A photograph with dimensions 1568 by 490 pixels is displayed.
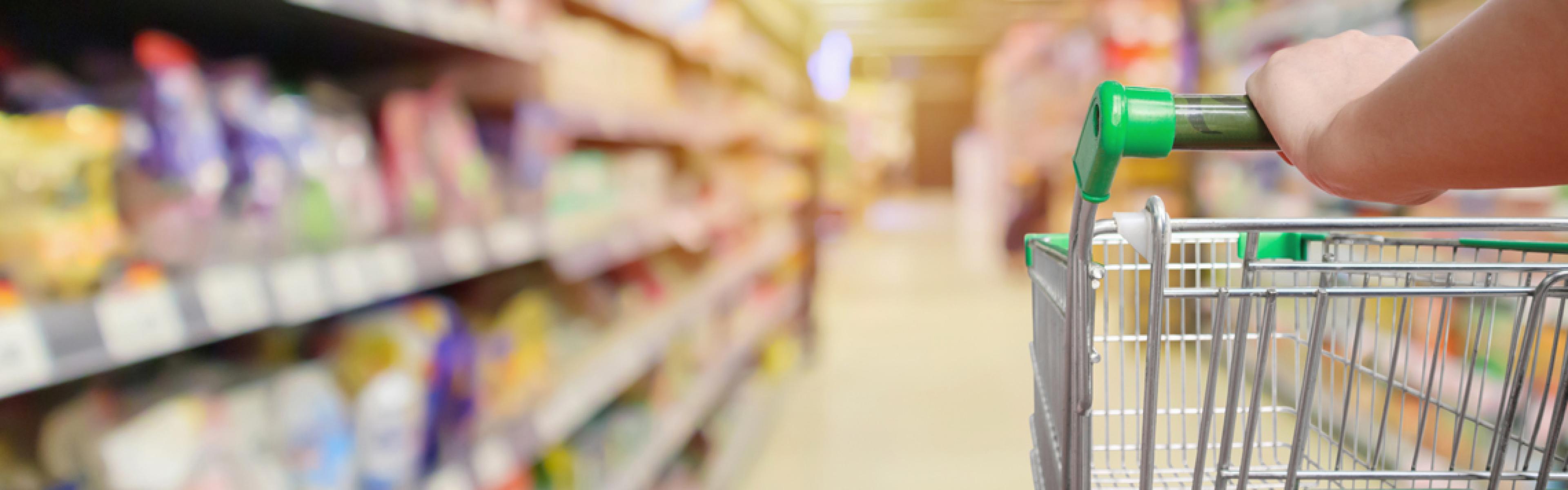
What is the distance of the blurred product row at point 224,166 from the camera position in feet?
2.39

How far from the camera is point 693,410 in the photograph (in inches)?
88.3

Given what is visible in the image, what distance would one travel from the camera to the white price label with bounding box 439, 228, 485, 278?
3.60ft

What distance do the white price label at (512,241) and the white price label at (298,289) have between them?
330 millimetres

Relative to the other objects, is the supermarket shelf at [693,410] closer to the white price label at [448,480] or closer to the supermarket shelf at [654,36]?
the white price label at [448,480]

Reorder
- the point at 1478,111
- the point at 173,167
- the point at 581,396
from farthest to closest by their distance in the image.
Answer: the point at 581,396 < the point at 173,167 < the point at 1478,111

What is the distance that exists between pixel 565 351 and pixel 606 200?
1.12 feet

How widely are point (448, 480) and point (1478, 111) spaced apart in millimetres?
1079

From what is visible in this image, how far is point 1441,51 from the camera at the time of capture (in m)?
0.49

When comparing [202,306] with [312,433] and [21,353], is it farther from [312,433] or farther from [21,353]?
[312,433]

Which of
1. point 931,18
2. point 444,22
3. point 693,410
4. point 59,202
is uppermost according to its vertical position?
point 931,18

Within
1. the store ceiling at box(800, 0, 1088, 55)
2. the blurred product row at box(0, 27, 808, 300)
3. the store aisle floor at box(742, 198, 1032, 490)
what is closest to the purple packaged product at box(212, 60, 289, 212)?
the blurred product row at box(0, 27, 808, 300)

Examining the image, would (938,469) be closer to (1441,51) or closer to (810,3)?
(1441,51)

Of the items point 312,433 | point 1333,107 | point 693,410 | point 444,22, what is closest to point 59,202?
point 312,433

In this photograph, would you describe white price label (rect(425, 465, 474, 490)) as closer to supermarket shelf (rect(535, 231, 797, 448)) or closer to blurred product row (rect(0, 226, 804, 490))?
blurred product row (rect(0, 226, 804, 490))
